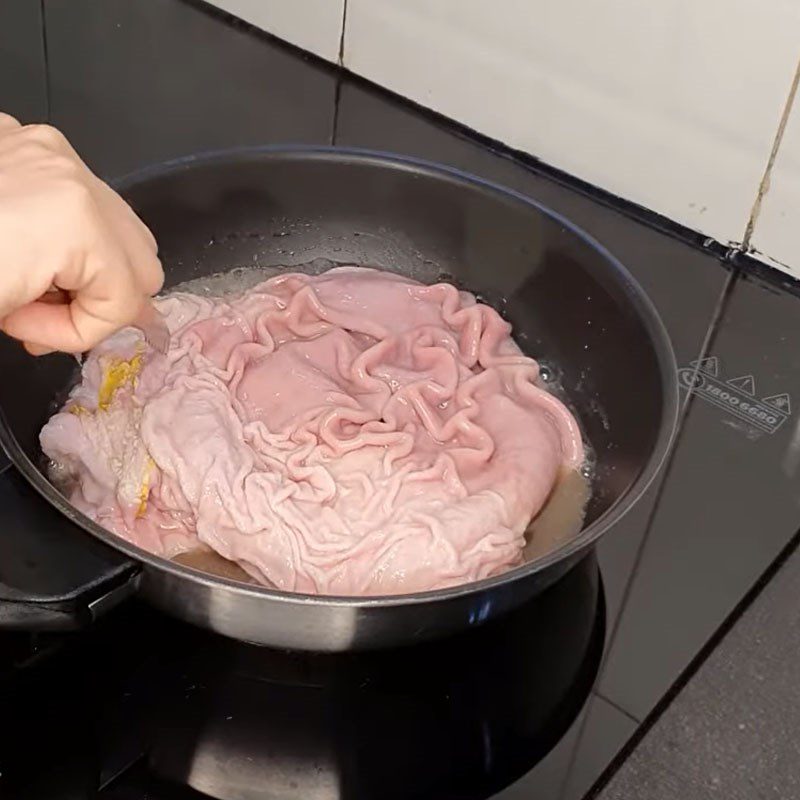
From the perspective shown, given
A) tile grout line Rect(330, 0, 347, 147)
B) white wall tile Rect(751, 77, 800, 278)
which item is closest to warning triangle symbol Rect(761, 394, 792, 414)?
white wall tile Rect(751, 77, 800, 278)

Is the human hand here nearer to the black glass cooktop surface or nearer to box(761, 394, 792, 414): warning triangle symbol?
the black glass cooktop surface

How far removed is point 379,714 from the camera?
667 millimetres

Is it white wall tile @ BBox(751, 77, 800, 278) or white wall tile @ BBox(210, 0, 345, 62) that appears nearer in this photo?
white wall tile @ BBox(751, 77, 800, 278)

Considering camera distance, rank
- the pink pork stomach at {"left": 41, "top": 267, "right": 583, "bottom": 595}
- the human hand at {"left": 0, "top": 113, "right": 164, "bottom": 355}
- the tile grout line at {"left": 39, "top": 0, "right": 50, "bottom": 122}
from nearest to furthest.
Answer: the human hand at {"left": 0, "top": 113, "right": 164, "bottom": 355} → the pink pork stomach at {"left": 41, "top": 267, "right": 583, "bottom": 595} → the tile grout line at {"left": 39, "top": 0, "right": 50, "bottom": 122}

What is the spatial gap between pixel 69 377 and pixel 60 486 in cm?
11

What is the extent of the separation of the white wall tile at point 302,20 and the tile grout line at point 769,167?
48 cm

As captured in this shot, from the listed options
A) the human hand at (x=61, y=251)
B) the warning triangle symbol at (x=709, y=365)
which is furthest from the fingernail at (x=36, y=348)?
the warning triangle symbol at (x=709, y=365)

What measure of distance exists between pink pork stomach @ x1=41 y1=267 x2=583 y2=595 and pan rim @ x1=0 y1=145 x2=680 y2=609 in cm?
9

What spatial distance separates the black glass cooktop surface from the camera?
0.63 metres

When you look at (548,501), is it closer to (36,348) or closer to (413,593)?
(413,593)

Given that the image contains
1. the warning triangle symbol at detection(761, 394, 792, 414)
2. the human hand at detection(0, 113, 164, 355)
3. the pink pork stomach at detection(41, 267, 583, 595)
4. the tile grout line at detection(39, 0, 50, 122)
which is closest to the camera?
the human hand at detection(0, 113, 164, 355)

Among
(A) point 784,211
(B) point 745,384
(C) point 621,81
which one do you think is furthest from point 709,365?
(C) point 621,81

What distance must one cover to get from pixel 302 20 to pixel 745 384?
25.3 inches

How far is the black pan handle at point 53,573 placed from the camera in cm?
57
